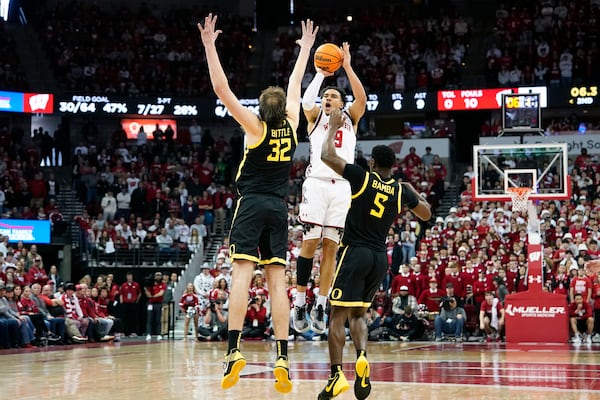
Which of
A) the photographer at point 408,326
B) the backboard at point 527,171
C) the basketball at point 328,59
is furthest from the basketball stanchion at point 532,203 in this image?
the basketball at point 328,59

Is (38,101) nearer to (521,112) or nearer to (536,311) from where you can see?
(521,112)

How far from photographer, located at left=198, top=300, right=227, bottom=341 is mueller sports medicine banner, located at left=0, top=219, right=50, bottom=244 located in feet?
27.5

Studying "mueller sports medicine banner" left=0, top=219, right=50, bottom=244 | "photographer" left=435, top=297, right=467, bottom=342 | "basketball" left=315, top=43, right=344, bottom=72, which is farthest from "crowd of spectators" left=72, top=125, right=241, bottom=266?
"basketball" left=315, top=43, right=344, bottom=72

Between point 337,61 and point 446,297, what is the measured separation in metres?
13.0

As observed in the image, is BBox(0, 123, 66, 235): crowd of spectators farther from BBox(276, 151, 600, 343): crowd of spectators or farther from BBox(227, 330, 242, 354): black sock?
BBox(227, 330, 242, 354): black sock

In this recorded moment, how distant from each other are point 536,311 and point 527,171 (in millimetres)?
3158

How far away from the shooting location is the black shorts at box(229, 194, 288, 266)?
25.1 feet

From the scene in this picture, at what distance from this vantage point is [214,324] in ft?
72.4

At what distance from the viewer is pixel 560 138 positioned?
29.9 metres

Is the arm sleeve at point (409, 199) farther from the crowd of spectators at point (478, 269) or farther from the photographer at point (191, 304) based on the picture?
the photographer at point (191, 304)

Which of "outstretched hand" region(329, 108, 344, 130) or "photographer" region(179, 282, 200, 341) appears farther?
"photographer" region(179, 282, 200, 341)

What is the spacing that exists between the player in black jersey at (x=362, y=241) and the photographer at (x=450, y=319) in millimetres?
12809

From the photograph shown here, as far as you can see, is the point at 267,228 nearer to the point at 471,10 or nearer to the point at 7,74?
the point at 7,74

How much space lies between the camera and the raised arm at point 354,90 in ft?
30.3
